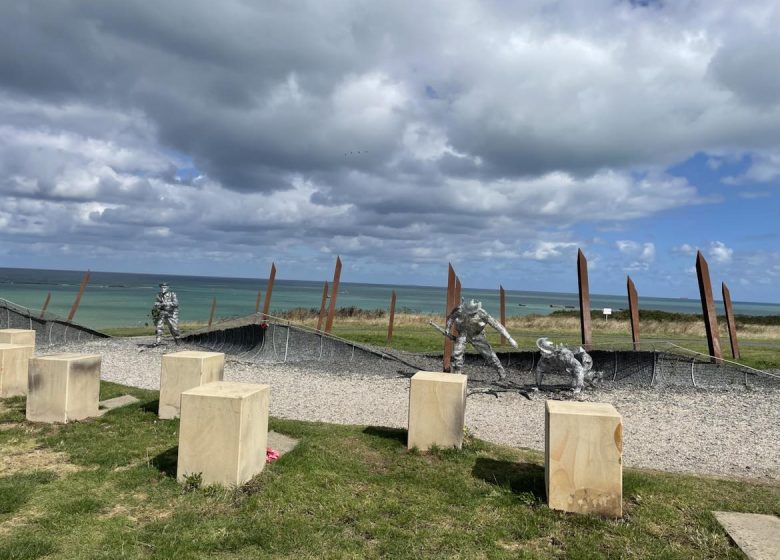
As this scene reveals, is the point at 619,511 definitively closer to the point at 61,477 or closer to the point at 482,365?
the point at 61,477

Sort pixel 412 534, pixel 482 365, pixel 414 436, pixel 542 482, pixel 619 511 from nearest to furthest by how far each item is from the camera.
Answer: pixel 412 534
pixel 619 511
pixel 542 482
pixel 414 436
pixel 482 365

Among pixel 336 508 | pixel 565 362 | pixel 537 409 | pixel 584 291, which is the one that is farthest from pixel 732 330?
pixel 336 508

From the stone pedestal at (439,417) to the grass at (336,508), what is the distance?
0.24 metres

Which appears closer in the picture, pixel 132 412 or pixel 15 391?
pixel 132 412

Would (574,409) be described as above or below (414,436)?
above

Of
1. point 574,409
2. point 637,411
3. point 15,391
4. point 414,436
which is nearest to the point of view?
point 574,409

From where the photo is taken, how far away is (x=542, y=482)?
5609mm

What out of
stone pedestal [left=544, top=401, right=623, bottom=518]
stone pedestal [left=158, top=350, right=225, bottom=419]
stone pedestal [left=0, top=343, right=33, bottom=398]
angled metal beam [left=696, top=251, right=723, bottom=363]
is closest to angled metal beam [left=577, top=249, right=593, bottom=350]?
angled metal beam [left=696, top=251, right=723, bottom=363]

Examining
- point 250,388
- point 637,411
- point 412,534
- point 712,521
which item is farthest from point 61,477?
point 637,411

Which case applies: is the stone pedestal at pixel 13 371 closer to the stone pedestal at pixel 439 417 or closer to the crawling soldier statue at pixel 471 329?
the stone pedestal at pixel 439 417

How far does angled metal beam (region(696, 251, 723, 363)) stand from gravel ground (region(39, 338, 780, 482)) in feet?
4.87

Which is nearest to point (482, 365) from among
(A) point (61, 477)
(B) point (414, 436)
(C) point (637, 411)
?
(C) point (637, 411)

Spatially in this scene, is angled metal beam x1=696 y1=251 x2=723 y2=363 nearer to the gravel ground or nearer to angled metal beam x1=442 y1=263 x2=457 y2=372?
the gravel ground

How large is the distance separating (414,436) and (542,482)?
73.1 inches
